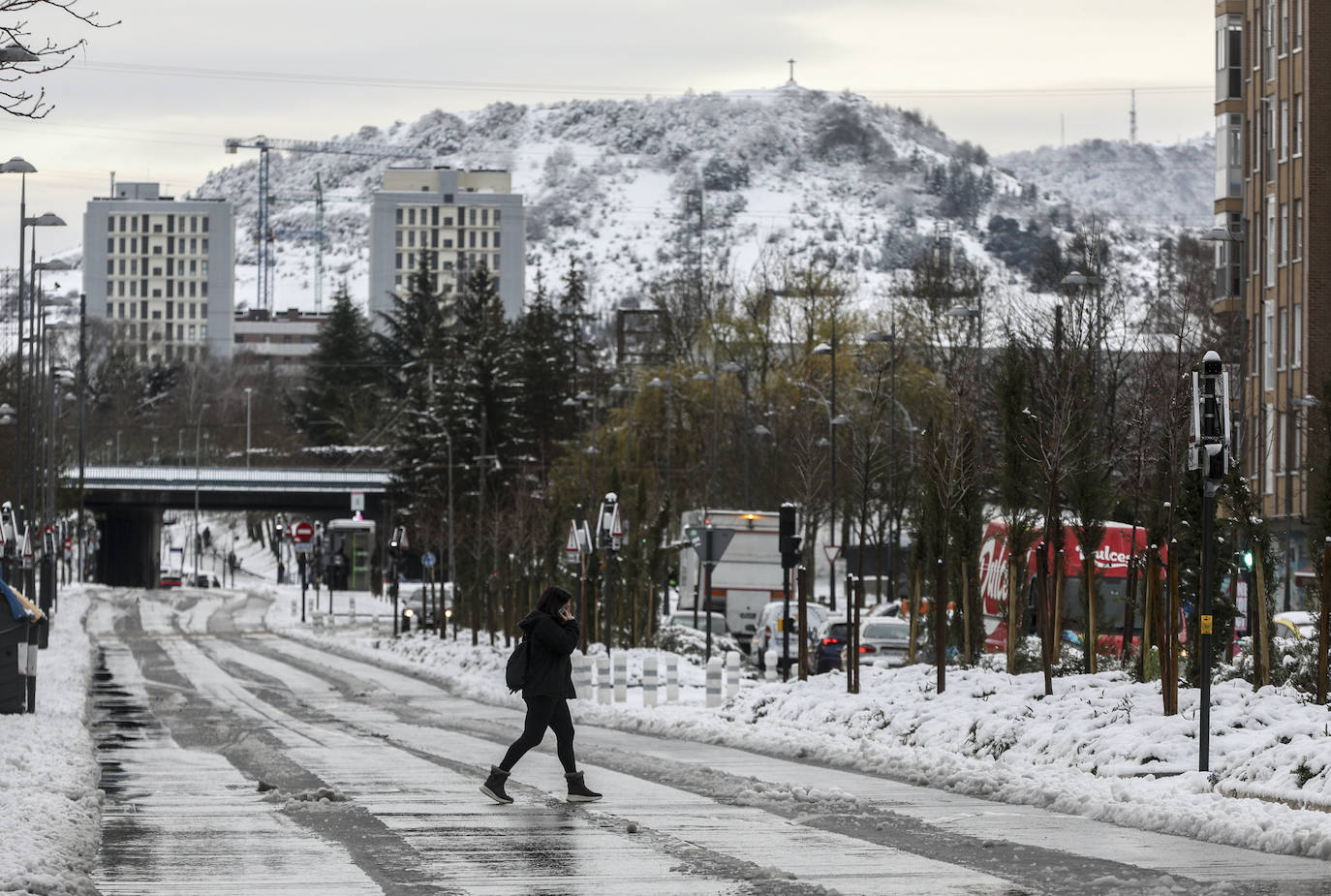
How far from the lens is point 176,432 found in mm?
172000

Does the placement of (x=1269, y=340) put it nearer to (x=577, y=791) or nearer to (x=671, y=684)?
(x=671, y=684)

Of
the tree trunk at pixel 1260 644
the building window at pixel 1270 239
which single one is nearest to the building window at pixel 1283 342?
the building window at pixel 1270 239

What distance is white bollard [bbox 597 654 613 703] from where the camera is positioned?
32.3 metres

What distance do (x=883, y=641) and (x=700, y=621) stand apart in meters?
14.5

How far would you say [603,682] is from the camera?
109 ft

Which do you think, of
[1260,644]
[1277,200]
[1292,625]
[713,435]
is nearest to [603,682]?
[1292,625]

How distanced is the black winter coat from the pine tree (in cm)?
12604

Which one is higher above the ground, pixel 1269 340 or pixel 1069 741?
pixel 1269 340

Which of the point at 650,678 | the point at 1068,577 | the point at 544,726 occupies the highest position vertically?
the point at 1068,577

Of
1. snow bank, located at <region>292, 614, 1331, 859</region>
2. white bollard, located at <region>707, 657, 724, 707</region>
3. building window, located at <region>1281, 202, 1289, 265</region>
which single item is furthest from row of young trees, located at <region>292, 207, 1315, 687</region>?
building window, located at <region>1281, 202, 1289, 265</region>

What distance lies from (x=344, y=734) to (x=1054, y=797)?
11.9m

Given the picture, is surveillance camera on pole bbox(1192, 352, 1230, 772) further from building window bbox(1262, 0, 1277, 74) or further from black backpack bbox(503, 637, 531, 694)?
building window bbox(1262, 0, 1277, 74)

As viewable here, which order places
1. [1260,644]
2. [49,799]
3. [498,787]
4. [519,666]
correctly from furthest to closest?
1. [1260,644]
2. [519,666]
3. [498,787]
4. [49,799]

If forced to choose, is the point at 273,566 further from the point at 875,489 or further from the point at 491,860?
the point at 491,860
